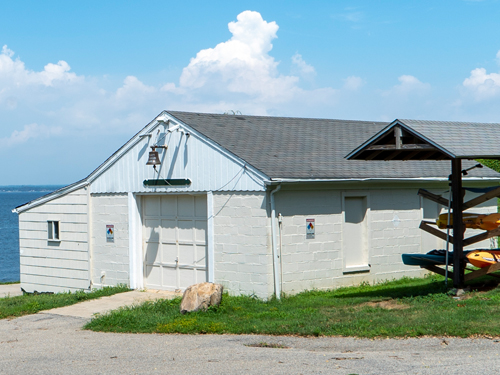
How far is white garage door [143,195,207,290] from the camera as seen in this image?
1557cm

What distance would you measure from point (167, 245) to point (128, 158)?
255 centimetres

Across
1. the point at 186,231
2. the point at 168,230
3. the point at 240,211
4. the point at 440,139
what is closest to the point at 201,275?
the point at 186,231

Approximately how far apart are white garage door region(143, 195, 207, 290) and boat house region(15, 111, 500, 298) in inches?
1.2

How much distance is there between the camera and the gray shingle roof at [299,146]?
14.6 m

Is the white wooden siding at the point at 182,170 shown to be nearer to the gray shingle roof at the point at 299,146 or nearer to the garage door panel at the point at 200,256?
the gray shingle roof at the point at 299,146

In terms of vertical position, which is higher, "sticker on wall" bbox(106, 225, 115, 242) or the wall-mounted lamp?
the wall-mounted lamp

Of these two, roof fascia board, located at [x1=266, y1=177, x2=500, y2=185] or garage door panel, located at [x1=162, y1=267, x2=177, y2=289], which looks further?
garage door panel, located at [x1=162, y1=267, x2=177, y2=289]

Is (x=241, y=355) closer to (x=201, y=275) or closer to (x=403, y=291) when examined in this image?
(x=403, y=291)

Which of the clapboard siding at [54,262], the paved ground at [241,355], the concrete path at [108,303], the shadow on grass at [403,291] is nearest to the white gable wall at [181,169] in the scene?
the clapboard siding at [54,262]

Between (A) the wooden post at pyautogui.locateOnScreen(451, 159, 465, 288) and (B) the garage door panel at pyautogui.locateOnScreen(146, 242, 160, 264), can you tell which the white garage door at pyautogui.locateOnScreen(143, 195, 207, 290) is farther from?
(A) the wooden post at pyautogui.locateOnScreen(451, 159, 465, 288)

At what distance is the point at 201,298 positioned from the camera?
12.0m

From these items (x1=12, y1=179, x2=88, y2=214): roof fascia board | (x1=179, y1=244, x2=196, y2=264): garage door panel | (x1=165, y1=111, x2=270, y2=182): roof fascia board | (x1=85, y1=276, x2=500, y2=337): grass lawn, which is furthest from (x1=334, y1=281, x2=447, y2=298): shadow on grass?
(x1=12, y1=179, x2=88, y2=214): roof fascia board

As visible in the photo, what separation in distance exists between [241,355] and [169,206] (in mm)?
8067

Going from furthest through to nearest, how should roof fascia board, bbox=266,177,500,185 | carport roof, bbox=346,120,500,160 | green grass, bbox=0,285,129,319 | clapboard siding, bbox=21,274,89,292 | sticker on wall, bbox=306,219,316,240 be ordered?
clapboard siding, bbox=21,274,89,292
green grass, bbox=0,285,129,319
sticker on wall, bbox=306,219,316,240
roof fascia board, bbox=266,177,500,185
carport roof, bbox=346,120,500,160
